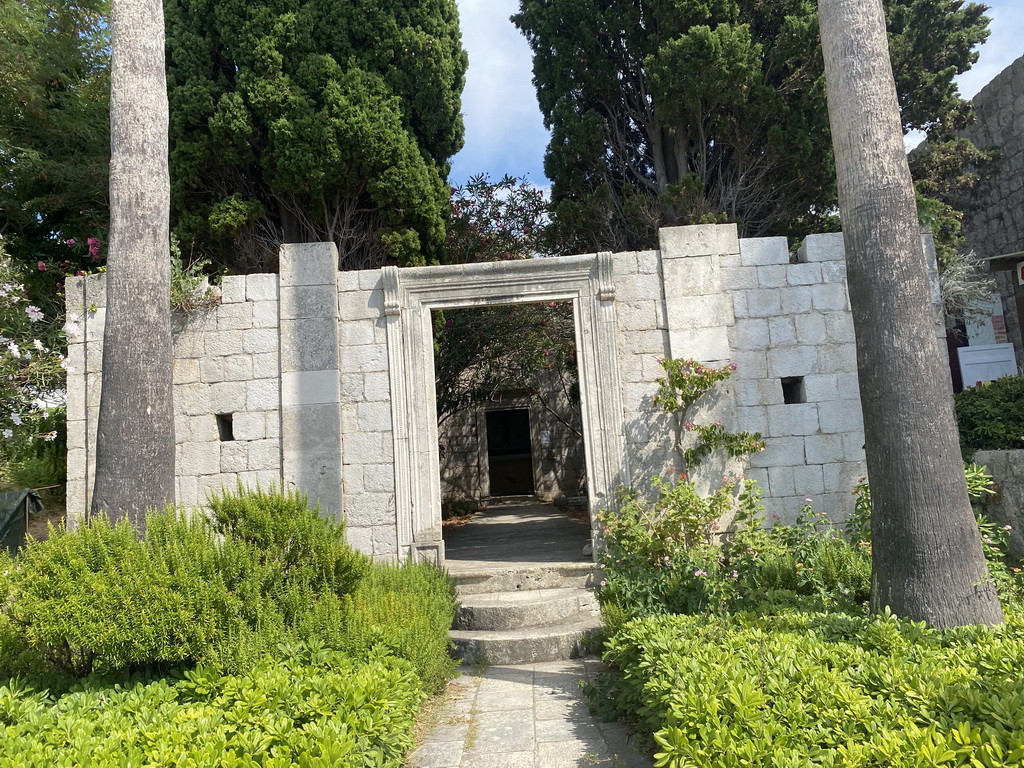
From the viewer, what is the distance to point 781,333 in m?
6.11

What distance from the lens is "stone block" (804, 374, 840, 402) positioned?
6.05 metres

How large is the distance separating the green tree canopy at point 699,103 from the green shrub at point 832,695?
545 centimetres

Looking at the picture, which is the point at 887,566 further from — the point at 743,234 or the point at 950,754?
the point at 743,234

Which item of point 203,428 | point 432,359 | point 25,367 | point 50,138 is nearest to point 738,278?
point 432,359

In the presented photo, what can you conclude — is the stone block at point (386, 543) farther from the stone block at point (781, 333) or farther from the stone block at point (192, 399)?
the stone block at point (781, 333)

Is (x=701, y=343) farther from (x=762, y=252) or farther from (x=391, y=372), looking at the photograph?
(x=391, y=372)

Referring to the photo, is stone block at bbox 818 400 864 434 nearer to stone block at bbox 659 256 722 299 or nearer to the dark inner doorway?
stone block at bbox 659 256 722 299

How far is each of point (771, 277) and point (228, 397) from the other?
192 inches

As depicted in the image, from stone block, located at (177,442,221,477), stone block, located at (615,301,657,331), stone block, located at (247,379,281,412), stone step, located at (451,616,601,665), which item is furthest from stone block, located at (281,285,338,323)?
stone step, located at (451,616,601,665)

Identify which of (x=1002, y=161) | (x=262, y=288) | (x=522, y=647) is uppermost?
(x=1002, y=161)

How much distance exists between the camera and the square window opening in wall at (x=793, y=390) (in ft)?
20.1

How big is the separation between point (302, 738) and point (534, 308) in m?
7.68

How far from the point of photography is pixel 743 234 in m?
9.06

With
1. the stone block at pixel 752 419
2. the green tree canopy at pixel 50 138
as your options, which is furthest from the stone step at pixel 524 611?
the green tree canopy at pixel 50 138
